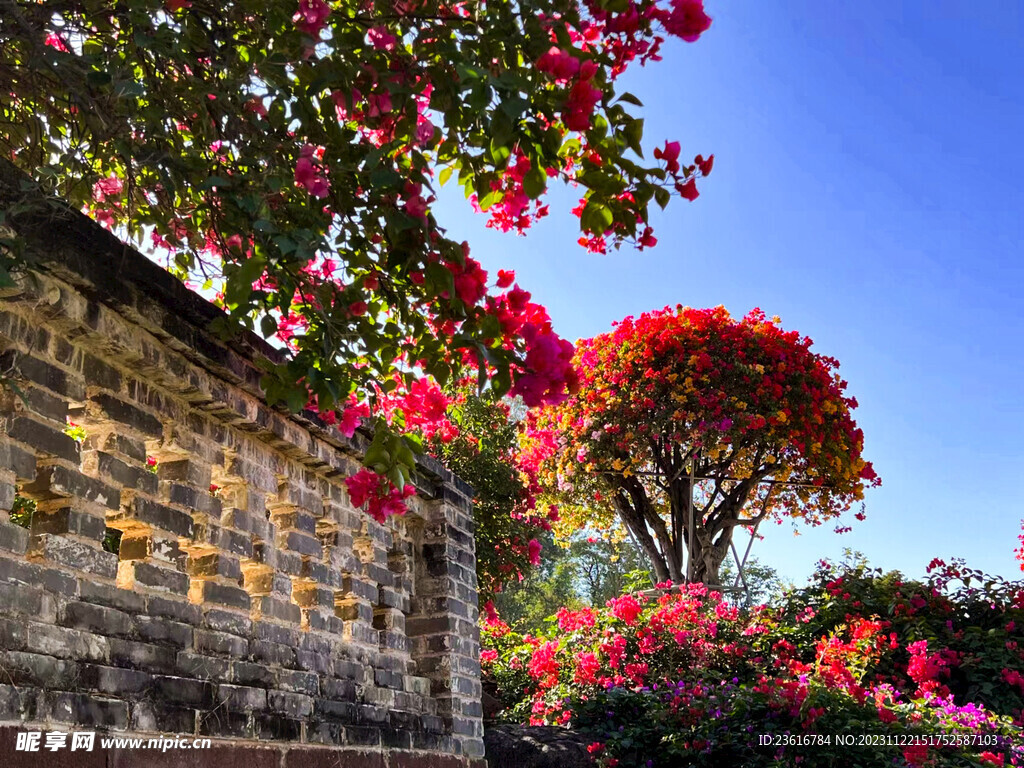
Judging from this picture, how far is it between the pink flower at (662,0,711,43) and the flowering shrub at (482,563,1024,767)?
524 centimetres

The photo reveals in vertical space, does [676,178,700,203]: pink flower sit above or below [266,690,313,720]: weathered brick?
above

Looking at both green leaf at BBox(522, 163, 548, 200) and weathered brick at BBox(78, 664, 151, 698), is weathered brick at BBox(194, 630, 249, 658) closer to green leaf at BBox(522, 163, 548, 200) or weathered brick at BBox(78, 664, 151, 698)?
weathered brick at BBox(78, 664, 151, 698)

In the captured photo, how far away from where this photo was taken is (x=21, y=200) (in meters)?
2.53

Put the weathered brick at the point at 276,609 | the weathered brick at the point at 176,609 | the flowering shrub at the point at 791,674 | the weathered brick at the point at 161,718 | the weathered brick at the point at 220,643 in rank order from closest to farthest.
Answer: the weathered brick at the point at 161,718, the weathered brick at the point at 176,609, the weathered brick at the point at 220,643, the weathered brick at the point at 276,609, the flowering shrub at the point at 791,674

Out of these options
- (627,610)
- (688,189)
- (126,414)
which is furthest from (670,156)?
(627,610)

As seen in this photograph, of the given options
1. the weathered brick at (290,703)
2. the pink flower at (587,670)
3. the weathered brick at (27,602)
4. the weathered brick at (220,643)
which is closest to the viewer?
the weathered brick at (27,602)

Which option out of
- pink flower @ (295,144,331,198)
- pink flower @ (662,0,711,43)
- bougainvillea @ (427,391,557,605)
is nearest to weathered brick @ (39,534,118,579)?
pink flower @ (295,144,331,198)

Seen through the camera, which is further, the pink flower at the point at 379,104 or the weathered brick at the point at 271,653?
the weathered brick at the point at 271,653

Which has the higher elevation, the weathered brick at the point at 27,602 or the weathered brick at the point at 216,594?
the weathered brick at the point at 216,594

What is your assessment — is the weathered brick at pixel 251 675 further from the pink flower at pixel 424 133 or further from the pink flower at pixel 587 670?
the pink flower at pixel 587 670

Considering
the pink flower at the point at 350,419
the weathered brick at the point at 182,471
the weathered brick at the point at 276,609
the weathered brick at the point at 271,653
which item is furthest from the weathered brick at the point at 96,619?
the pink flower at the point at 350,419

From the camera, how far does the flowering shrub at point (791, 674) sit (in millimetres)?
6910

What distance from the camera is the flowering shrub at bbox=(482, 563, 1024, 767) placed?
22.7ft

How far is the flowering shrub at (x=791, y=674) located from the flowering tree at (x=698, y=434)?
180 cm
